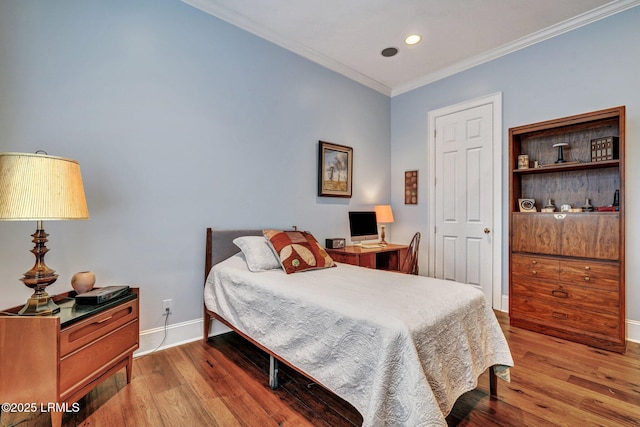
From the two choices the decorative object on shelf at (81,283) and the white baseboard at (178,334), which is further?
the white baseboard at (178,334)

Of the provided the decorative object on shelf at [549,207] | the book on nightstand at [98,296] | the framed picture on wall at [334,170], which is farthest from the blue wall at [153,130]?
the decorative object on shelf at [549,207]

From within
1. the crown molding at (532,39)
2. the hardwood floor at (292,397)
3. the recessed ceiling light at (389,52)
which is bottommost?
the hardwood floor at (292,397)

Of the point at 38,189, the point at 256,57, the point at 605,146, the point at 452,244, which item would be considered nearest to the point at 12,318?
the point at 38,189

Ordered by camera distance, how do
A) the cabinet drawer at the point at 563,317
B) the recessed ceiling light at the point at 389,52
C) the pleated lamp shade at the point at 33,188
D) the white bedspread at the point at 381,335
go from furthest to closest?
the recessed ceiling light at the point at 389,52, the cabinet drawer at the point at 563,317, the pleated lamp shade at the point at 33,188, the white bedspread at the point at 381,335

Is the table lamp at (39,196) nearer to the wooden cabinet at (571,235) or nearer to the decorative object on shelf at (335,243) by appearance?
the decorative object on shelf at (335,243)

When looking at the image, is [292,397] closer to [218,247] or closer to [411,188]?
[218,247]

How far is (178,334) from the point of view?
8.04 ft

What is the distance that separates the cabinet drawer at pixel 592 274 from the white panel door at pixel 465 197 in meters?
0.80

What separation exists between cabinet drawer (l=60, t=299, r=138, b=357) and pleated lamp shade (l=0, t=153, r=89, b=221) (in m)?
0.55

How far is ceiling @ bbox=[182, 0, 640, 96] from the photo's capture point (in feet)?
8.35

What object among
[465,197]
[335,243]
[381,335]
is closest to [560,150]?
[465,197]

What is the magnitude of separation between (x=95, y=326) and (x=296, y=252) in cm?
134

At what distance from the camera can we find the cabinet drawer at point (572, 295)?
7.83ft

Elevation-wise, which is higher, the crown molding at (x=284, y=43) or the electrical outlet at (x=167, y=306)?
the crown molding at (x=284, y=43)
